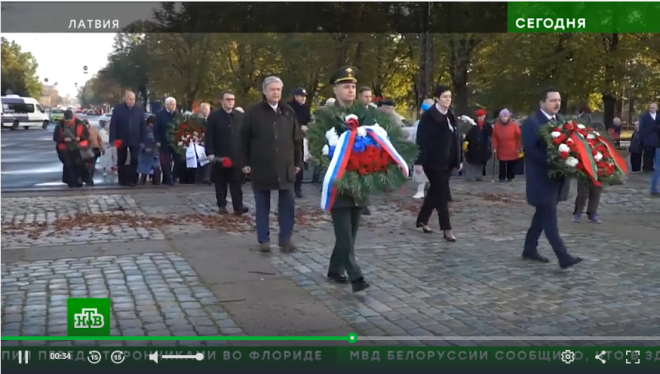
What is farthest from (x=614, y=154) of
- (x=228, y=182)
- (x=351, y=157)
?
(x=228, y=182)

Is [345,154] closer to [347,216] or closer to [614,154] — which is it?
[347,216]

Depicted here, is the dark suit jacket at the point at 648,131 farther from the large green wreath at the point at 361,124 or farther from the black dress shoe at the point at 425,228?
the large green wreath at the point at 361,124

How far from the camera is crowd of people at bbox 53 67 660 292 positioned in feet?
21.7

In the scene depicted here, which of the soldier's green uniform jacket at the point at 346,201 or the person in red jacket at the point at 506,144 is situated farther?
the person in red jacket at the point at 506,144

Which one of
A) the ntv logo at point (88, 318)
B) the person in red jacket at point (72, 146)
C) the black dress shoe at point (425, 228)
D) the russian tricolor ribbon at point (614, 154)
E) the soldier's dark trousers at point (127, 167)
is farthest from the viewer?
the person in red jacket at point (72, 146)

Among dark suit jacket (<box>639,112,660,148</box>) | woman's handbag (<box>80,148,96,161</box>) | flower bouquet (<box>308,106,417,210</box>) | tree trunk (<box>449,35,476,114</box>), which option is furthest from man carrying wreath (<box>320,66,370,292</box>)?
tree trunk (<box>449,35,476,114</box>)

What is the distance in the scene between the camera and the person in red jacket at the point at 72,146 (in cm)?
1406

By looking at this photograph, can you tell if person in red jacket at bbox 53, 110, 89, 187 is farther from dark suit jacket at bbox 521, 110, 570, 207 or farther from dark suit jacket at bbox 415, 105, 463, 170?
dark suit jacket at bbox 521, 110, 570, 207

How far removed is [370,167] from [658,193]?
30.5 feet
